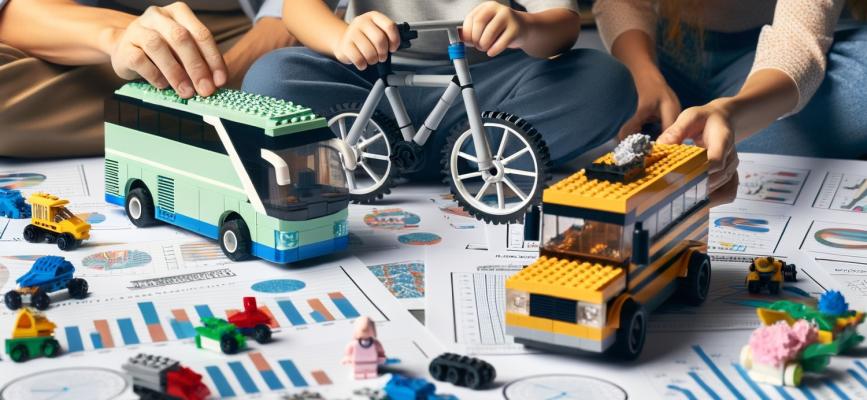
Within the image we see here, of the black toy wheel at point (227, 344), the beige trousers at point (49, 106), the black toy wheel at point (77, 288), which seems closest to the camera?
the black toy wheel at point (227, 344)

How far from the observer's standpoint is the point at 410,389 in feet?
2.58

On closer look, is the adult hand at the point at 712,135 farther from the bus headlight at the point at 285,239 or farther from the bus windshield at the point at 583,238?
the bus headlight at the point at 285,239

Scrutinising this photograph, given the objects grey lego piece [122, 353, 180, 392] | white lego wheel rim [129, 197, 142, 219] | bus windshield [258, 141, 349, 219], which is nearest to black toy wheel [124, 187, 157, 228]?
white lego wheel rim [129, 197, 142, 219]

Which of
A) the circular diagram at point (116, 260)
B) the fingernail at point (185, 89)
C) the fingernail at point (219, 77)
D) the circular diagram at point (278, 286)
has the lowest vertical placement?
the circular diagram at point (278, 286)

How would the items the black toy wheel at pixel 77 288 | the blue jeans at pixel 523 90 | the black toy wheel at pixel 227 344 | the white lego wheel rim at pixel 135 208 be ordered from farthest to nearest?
the blue jeans at pixel 523 90 → the white lego wheel rim at pixel 135 208 → the black toy wheel at pixel 77 288 → the black toy wheel at pixel 227 344

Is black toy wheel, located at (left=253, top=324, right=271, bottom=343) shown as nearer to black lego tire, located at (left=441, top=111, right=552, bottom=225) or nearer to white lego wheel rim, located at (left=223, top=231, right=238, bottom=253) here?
white lego wheel rim, located at (left=223, top=231, right=238, bottom=253)

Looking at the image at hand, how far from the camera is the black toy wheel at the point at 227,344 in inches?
34.9

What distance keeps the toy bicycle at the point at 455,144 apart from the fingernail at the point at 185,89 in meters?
0.20

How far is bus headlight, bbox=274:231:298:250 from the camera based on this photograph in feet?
3.52

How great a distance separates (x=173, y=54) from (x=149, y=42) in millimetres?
29

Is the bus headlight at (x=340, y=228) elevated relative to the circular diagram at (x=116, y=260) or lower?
elevated

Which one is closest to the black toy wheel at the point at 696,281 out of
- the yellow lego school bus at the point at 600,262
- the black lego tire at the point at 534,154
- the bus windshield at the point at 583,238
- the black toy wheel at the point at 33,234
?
the yellow lego school bus at the point at 600,262

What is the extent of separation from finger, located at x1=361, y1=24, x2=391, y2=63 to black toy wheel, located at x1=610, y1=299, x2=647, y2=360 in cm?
44

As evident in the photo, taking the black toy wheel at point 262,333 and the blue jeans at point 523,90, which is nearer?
the black toy wheel at point 262,333
